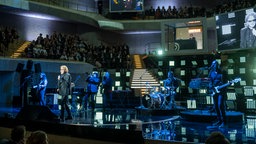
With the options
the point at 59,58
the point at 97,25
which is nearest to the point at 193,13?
the point at 97,25

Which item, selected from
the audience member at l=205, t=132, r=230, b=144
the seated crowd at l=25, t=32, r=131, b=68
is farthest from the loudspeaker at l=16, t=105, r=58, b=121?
the seated crowd at l=25, t=32, r=131, b=68

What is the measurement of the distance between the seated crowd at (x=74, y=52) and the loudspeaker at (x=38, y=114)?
10586 mm

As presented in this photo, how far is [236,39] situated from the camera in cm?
1675

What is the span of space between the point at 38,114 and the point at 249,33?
13.1 m

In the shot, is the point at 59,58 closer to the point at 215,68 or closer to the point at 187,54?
the point at 187,54

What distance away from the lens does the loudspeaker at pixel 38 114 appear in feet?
26.4

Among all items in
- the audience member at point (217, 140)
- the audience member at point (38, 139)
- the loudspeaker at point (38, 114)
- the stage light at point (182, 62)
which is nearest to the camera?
the audience member at point (217, 140)

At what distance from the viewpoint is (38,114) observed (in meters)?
8.13

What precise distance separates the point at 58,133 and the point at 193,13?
68.7 ft

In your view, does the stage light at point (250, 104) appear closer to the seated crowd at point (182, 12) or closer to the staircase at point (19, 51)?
the seated crowd at point (182, 12)

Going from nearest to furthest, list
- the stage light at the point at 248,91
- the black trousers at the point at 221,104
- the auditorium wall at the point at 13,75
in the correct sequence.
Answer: the black trousers at the point at 221,104, the stage light at the point at 248,91, the auditorium wall at the point at 13,75

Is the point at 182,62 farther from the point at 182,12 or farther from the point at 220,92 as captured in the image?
the point at 220,92

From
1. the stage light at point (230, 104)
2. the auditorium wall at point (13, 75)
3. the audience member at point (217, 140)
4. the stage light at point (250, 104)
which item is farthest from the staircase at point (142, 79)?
the audience member at point (217, 140)

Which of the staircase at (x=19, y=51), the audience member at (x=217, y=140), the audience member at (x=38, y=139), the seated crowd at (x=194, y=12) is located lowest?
the audience member at (x=38, y=139)
